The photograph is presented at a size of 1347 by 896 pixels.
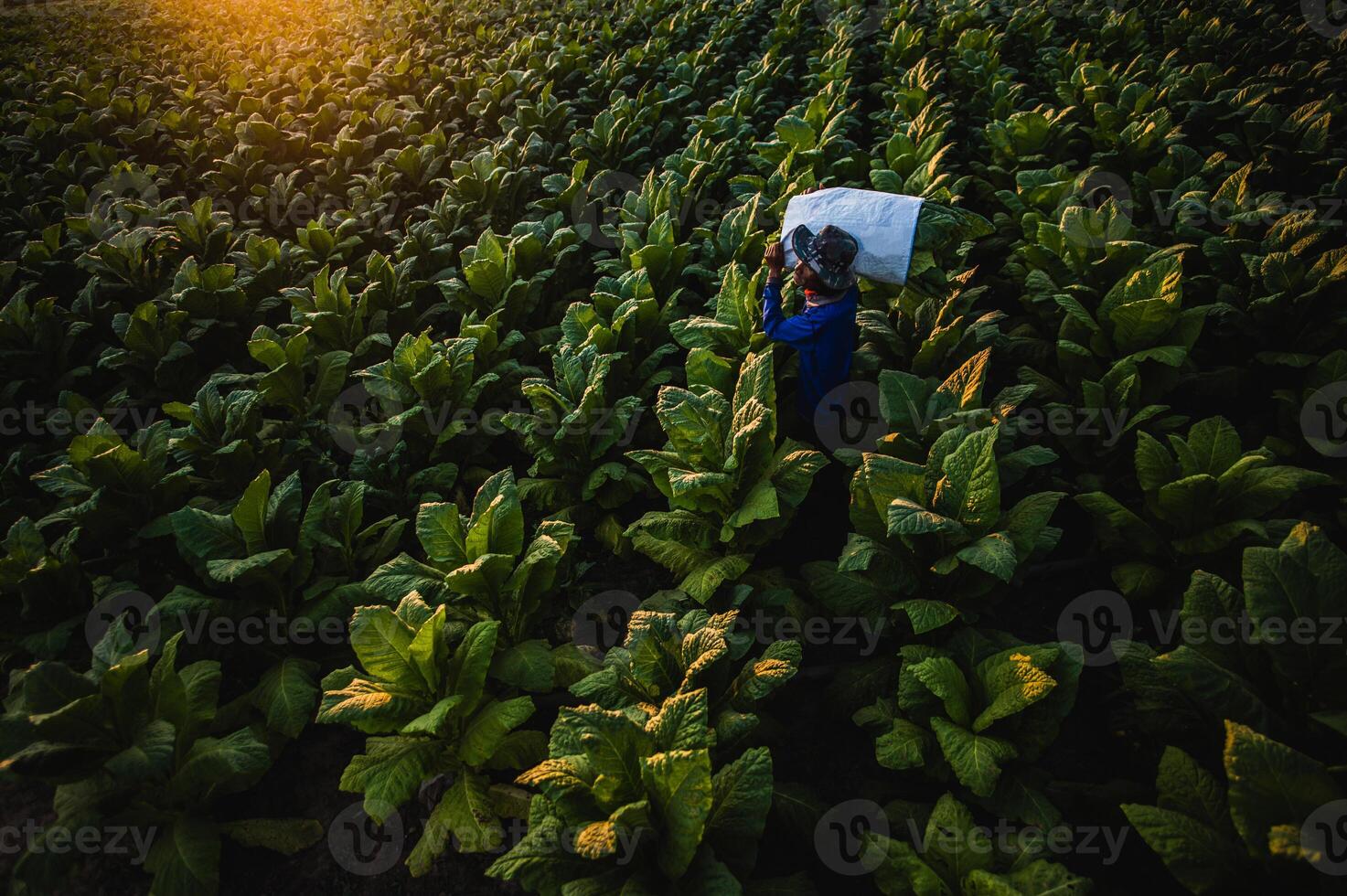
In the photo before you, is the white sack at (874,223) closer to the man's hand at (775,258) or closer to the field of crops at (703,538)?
A: the man's hand at (775,258)

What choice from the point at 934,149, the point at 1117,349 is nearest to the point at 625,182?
the point at 934,149

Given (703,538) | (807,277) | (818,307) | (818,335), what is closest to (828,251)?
(807,277)

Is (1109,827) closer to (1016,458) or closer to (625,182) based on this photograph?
(1016,458)

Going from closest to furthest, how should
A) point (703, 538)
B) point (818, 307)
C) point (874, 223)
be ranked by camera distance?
1. point (874, 223)
2. point (703, 538)
3. point (818, 307)

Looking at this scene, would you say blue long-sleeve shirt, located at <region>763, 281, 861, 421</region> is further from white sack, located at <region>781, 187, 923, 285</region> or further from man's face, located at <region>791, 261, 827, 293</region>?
white sack, located at <region>781, 187, 923, 285</region>

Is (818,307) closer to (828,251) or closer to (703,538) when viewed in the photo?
(828,251)

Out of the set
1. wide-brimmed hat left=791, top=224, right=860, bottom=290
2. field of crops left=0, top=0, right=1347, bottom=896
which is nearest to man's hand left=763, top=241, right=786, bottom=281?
wide-brimmed hat left=791, top=224, right=860, bottom=290

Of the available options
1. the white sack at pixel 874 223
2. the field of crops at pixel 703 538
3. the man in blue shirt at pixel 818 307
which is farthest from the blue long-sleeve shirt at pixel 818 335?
the white sack at pixel 874 223
